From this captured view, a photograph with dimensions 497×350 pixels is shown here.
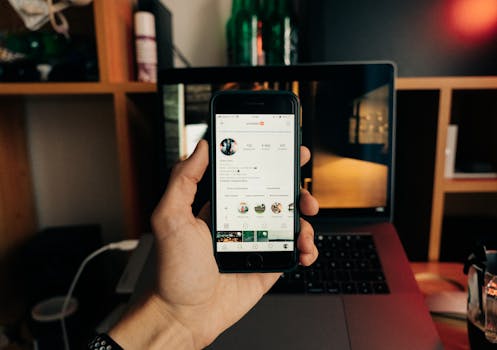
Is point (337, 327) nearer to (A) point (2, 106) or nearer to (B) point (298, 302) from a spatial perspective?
(B) point (298, 302)

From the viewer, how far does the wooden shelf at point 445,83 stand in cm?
65

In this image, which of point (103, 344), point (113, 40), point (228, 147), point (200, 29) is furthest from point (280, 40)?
point (103, 344)

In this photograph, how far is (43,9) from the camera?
708 millimetres

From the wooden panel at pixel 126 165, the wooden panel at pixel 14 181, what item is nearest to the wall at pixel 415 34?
the wooden panel at pixel 126 165

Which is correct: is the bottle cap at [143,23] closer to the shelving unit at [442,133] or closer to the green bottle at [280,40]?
the green bottle at [280,40]

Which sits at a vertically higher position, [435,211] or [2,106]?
[2,106]

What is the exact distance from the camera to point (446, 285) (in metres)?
0.69

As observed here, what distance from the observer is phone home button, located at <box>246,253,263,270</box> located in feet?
1.55

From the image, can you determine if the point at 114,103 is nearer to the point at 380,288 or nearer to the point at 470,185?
the point at 380,288

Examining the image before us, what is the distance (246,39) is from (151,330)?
651 mm

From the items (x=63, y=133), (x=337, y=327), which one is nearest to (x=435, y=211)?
(x=337, y=327)

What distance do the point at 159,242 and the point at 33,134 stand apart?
2.79 feet

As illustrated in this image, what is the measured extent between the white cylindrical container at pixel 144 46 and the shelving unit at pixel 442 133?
0.52 metres

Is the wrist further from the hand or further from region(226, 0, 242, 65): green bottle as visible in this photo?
region(226, 0, 242, 65): green bottle
